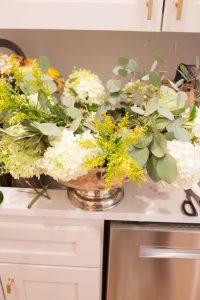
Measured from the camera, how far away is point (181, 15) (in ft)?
2.71

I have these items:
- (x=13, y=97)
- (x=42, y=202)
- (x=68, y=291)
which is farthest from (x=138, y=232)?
(x=13, y=97)

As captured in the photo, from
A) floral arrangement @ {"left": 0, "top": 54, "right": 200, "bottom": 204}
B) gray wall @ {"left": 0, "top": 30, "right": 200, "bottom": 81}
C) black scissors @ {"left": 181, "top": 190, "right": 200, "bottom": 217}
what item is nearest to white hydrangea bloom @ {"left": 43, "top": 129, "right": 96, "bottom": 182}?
floral arrangement @ {"left": 0, "top": 54, "right": 200, "bottom": 204}

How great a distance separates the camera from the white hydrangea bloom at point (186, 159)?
2.12 ft

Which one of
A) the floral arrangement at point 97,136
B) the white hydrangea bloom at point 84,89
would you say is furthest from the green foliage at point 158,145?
the white hydrangea bloom at point 84,89

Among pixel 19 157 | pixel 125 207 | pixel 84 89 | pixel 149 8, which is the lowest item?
pixel 125 207

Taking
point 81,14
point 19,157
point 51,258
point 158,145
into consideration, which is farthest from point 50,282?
point 81,14

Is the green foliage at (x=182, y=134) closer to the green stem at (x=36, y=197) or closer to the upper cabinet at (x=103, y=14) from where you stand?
the upper cabinet at (x=103, y=14)

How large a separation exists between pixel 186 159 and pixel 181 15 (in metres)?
0.45

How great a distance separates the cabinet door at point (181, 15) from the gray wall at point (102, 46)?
0.47 meters

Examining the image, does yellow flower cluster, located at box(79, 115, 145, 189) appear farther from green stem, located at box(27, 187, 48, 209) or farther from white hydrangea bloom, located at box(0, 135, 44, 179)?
green stem, located at box(27, 187, 48, 209)

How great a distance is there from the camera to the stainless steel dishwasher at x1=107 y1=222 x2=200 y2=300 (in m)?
0.89

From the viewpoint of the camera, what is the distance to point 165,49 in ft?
4.35

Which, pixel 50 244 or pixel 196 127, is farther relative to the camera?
pixel 50 244

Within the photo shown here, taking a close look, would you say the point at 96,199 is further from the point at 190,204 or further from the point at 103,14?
the point at 103,14
